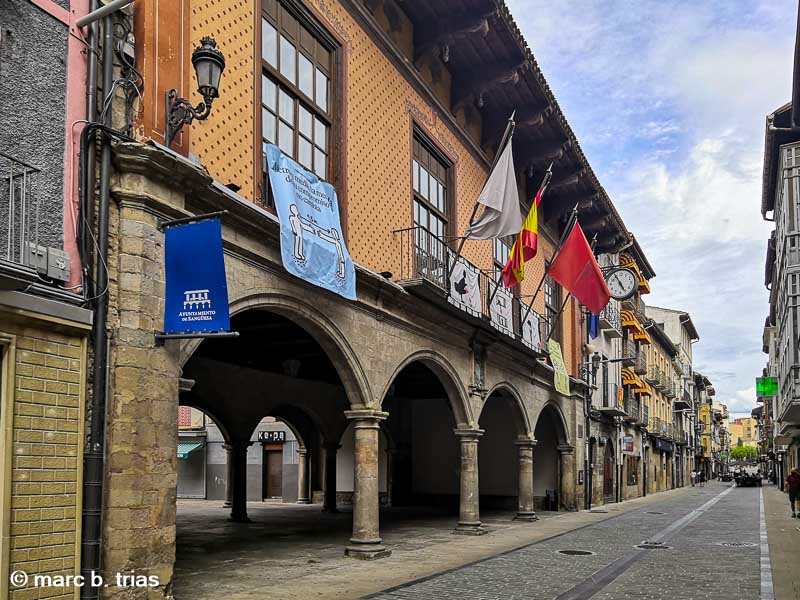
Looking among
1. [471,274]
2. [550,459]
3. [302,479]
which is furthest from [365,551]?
[302,479]

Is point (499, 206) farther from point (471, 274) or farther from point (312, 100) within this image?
point (312, 100)

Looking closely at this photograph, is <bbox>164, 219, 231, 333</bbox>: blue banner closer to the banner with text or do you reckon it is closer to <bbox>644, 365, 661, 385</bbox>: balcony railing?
the banner with text

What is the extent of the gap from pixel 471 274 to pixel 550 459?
39.8 feet

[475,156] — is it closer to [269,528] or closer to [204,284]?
[269,528]

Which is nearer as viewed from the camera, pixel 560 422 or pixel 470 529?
pixel 470 529

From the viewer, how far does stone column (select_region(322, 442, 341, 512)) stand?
24.9 m

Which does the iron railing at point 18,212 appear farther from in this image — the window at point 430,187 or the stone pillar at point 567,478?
the stone pillar at point 567,478

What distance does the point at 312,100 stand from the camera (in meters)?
12.2

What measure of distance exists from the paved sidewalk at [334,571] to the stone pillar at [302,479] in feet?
43.4

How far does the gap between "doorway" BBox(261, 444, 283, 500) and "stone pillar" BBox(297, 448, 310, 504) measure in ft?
3.42

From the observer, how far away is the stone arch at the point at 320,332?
33.0 ft

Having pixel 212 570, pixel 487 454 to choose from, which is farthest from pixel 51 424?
pixel 487 454

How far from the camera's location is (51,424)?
7.21 meters

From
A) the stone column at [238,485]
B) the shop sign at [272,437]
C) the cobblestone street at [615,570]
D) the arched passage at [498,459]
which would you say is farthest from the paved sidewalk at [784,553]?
the shop sign at [272,437]
